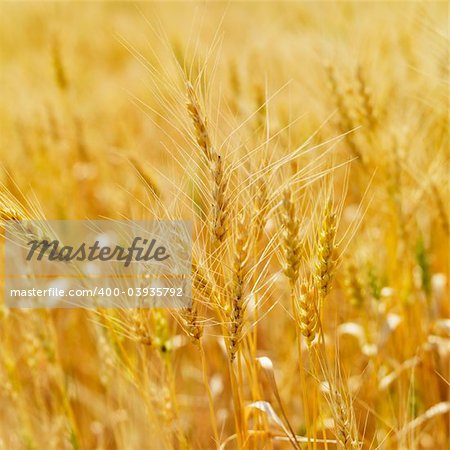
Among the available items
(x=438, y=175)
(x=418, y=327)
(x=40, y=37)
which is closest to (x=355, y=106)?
(x=438, y=175)

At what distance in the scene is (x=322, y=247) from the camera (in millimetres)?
855

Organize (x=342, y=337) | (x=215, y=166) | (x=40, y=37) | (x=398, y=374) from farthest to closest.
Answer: (x=40, y=37) → (x=342, y=337) → (x=398, y=374) → (x=215, y=166)

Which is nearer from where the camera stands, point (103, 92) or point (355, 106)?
point (355, 106)

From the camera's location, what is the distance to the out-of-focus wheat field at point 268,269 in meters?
0.88

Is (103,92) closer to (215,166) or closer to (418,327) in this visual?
(418,327)

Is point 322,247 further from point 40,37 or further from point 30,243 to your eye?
point 40,37

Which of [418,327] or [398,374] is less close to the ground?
[418,327]

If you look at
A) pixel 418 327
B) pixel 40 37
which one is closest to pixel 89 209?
pixel 418 327

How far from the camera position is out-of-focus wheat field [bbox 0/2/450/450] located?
88cm

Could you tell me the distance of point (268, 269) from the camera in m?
1.18

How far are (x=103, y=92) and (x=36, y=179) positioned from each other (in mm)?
2114

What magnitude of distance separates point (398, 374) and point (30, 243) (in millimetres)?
862

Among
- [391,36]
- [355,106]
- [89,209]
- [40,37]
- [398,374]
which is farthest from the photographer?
[40,37]

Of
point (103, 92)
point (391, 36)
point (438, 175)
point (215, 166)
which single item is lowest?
point (215, 166)
